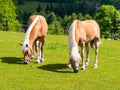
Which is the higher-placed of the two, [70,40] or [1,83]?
[70,40]

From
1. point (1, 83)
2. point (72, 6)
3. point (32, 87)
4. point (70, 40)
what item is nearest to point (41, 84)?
point (32, 87)

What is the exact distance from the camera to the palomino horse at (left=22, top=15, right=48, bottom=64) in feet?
48.5

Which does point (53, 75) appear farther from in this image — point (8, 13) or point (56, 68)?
point (8, 13)

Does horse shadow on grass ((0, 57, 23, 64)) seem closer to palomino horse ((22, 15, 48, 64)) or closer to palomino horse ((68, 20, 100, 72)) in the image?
palomino horse ((22, 15, 48, 64))

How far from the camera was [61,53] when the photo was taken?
19922mm

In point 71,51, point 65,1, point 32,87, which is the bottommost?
point 32,87

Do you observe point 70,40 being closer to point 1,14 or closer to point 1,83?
point 1,83

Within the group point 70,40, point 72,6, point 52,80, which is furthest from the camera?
point 72,6

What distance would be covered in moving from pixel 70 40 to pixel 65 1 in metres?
162

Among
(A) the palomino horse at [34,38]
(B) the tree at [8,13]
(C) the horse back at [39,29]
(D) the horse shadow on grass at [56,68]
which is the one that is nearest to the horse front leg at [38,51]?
(A) the palomino horse at [34,38]

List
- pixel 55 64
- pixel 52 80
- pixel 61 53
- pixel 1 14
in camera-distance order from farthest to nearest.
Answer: pixel 1 14
pixel 61 53
pixel 55 64
pixel 52 80

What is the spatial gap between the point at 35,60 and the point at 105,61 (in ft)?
11.9

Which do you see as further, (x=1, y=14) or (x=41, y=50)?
(x=1, y=14)

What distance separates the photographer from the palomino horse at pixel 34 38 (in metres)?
14.8
